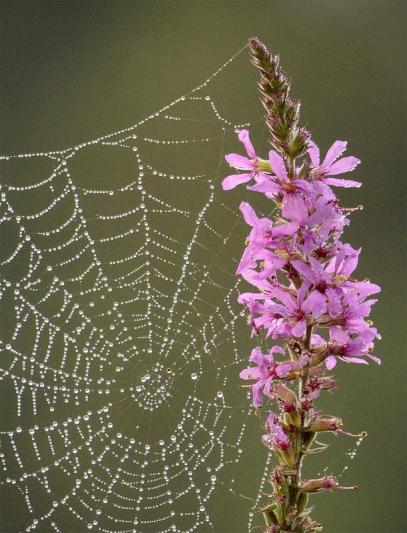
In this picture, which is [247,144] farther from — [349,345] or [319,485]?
[319,485]

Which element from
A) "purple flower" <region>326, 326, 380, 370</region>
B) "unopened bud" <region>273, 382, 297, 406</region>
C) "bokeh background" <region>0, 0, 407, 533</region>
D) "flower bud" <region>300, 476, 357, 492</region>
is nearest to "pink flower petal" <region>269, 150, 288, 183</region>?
"purple flower" <region>326, 326, 380, 370</region>

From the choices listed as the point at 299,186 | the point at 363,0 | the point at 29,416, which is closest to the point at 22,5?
the point at 363,0

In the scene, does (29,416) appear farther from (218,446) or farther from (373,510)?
(373,510)

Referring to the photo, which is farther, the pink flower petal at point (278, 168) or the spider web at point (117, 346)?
the spider web at point (117, 346)

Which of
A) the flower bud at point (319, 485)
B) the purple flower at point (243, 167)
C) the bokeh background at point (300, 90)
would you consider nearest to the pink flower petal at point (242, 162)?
the purple flower at point (243, 167)

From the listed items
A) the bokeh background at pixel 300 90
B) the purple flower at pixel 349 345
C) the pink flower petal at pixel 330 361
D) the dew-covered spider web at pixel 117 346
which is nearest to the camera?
the purple flower at pixel 349 345

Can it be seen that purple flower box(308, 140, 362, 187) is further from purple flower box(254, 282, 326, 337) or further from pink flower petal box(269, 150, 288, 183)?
purple flower box(254, 282, 326, 337)

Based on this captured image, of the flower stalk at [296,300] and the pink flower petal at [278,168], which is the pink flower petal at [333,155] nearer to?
the flower stalk at [296,300]
